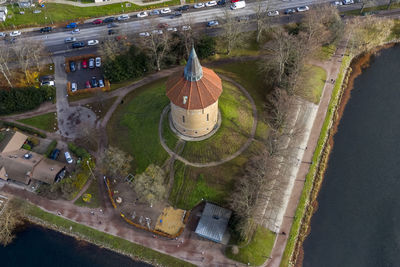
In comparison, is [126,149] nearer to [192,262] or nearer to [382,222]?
[192,262]

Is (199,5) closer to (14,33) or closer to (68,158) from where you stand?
(14,33)

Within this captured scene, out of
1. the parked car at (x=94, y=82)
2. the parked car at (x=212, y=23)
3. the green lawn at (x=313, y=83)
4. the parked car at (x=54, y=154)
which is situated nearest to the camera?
the parked car at (x=54, y=154)

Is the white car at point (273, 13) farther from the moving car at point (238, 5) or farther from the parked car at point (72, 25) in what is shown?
the parked car at point (72, 25)

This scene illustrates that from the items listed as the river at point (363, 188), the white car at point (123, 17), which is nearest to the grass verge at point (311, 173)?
the river at point (363, 188)

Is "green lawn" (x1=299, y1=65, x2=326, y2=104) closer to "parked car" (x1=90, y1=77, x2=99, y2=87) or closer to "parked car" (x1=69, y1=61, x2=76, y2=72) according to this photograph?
"parked car" (x1=90, y1=77, x2=99, y2=87)

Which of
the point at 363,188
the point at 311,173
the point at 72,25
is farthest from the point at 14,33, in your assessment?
the point at 363,188

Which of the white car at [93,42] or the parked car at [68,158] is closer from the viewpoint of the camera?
the parked car at [68,158]

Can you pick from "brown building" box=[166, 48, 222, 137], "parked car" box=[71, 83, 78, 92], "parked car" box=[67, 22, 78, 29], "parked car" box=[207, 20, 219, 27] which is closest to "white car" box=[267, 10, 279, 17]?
"parked car" box=[207, 20, 219, 27]
